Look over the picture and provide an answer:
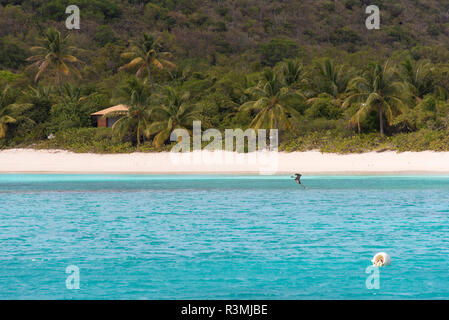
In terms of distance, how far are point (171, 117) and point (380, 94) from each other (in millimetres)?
12218

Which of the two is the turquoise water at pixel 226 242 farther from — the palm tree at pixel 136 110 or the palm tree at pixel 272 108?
the palm tree at pixel 136 110

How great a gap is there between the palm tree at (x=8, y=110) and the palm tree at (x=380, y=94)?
22402 millimetres

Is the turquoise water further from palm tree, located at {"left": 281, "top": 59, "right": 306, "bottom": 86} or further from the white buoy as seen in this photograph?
palm tree, located at {"left": 281, "top": 59, "right": 306, "bottom": 86}

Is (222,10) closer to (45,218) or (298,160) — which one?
(298,160)

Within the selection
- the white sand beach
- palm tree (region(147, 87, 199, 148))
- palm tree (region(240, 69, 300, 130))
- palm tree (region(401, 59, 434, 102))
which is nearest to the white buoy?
the white sand beach

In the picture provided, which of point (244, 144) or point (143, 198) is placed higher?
point (244, 144)

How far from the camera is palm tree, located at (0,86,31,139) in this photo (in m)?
42.3

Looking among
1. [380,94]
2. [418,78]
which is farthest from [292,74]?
[380,94]

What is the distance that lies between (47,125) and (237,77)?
46.3 ft

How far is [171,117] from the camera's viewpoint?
37750mm

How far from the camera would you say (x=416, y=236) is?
1259 centimetres

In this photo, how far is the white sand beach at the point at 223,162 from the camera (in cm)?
3141

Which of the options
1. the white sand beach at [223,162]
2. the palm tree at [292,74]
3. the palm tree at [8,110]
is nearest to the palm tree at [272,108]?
the white sand beach at [223,162]
